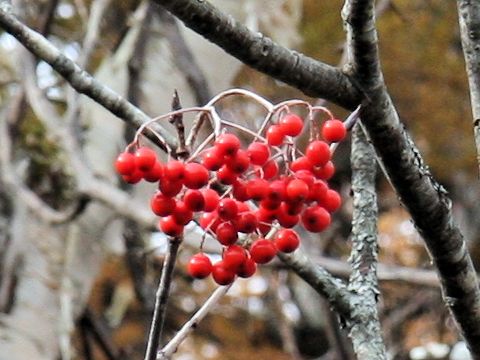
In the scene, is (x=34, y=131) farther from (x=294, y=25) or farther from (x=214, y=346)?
(x=214, y=346)

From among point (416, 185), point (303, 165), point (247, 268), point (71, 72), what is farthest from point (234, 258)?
point (71, 72)

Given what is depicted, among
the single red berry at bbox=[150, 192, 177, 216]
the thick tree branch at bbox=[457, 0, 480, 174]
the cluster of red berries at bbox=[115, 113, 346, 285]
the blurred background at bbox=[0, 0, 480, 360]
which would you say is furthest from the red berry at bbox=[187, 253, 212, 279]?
the blurred background at bbox=[0, 0, 480, 360]

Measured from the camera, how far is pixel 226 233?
1108 millimetres

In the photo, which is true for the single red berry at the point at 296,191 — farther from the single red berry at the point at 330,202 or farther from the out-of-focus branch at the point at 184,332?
the out-of-focus branch at the point at 184,332

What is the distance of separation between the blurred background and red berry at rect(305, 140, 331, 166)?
455mm

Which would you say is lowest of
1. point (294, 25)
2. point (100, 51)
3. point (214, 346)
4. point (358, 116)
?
point (358, 116)

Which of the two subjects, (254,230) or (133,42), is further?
(133,42)

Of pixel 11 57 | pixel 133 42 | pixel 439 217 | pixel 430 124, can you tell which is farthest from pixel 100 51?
pixel 439 217

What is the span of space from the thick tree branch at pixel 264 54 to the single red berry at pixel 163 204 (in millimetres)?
155

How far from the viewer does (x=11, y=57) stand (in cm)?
367

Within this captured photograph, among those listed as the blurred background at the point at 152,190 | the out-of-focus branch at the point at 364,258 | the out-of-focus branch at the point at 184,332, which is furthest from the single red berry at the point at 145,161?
the blurred background at the point at 152,190

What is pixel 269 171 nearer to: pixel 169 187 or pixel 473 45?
pixel 169 187

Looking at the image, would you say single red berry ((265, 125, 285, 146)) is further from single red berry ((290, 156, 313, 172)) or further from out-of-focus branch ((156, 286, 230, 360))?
out-of-focus branch ((156, 286, 230, 360))

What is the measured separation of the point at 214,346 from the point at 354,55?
3982 mm
